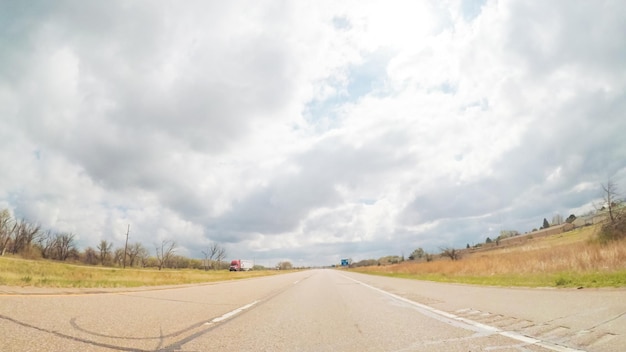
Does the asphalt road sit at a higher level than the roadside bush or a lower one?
lower

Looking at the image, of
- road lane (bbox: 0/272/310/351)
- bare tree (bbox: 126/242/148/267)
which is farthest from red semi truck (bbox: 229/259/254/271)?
road lane (bbox: 0/272/310/351)

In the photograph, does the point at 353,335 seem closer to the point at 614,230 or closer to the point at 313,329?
the point at 313,329

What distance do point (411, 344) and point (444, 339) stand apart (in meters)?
0.60

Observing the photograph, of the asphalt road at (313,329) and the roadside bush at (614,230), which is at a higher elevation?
the roadside bush at (614,230)

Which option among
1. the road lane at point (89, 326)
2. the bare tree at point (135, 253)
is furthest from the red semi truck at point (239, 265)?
the road lane at point (89, 326)

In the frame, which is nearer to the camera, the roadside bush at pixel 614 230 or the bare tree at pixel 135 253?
the roadside bush at pixel 614 230

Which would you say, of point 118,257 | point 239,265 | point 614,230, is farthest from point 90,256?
point 614,230

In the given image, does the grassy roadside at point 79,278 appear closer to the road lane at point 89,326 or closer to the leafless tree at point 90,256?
the road lane at point 89,326

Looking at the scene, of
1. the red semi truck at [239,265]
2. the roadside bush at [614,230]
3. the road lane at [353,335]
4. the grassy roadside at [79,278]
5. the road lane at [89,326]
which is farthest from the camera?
the red semi truck at [239,265]

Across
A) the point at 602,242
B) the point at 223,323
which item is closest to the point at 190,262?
the point at 602,242

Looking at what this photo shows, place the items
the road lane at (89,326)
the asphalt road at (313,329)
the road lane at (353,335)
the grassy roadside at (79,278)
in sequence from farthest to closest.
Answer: the grassy roadside at (79,278) → the road lane at (353,335) → the asphalt road at (313,329) → the road lane at (89,326)

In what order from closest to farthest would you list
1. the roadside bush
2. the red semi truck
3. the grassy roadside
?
the grassy roadside
the roadside bush
the red semi truck

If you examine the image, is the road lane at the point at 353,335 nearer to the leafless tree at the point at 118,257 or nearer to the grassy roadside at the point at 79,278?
the grassy roadside at the point at 79,278

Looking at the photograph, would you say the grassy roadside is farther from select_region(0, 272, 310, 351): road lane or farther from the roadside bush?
the roadside bush
